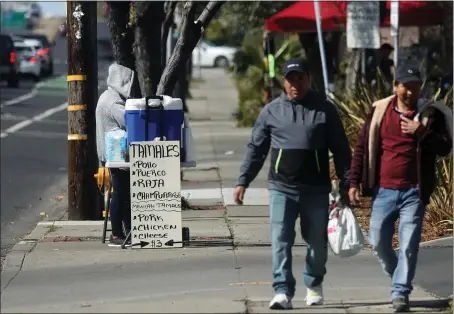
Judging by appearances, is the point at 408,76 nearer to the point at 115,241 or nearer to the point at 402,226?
the point at 402,226

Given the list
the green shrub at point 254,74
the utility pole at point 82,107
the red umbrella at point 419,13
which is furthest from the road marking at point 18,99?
the utility pole at point 82,107

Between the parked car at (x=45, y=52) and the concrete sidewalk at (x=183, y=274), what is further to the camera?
the parked car at (x=45, y=52)

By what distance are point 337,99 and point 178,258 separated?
697 centimetres

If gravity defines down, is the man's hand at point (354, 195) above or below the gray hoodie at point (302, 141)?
below

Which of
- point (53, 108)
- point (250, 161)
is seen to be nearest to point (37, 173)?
point (250, 161)

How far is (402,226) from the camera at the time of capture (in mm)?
7195

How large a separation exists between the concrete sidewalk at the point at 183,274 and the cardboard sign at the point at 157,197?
0.17 meters

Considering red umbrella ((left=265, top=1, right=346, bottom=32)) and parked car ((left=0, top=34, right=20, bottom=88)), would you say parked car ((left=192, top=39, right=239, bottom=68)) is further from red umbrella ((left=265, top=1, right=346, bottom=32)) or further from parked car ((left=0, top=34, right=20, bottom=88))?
red umbrella ((left=265, top=1, right=346, bottom=32))

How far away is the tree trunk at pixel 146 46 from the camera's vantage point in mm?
12266

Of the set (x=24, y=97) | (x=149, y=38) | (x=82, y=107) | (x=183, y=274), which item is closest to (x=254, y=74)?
(x=24, y=97)

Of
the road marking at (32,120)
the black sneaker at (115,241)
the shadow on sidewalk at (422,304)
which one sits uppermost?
the shadow on sidewalk at (422,304)

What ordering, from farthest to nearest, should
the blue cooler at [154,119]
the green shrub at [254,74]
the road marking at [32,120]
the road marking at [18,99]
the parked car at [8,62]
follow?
the parked car at [8,62] < the road marking at [18,99] < the green shrub at [254,74] < the road marking at [32,120] < the blue cooler at [154,119]

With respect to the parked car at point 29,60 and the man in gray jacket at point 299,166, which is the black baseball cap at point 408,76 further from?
the parked car at point 29,60

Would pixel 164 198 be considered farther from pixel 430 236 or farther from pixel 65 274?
pixel 430 236
